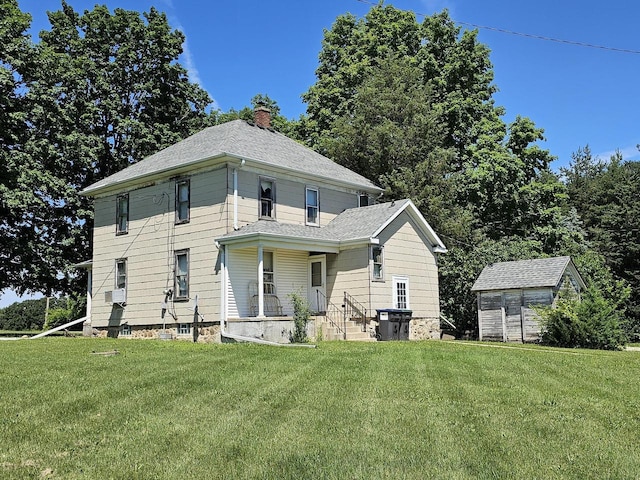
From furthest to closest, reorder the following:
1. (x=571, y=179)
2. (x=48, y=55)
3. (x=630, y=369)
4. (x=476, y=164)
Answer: (x=571, y=179)
(x=476, y=164)
(x=48, y=55)
(x=630, y=369)

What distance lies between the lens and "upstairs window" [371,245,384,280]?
21.5 meters

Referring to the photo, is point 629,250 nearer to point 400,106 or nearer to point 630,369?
point 400,106

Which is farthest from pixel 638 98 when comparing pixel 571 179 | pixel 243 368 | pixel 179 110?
pixel 571 179

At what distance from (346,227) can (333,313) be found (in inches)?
122

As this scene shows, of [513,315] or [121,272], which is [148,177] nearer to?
[121,272]

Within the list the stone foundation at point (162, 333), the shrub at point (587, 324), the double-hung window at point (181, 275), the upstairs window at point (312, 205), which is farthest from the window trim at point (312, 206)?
the shrub at point (587, 324)

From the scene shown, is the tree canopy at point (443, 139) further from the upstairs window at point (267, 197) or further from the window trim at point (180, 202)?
the window trim at point (180, 202)

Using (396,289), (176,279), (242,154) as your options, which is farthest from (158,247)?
(396,289)

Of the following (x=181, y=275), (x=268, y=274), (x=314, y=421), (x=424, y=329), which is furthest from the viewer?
(x=424, y=329)

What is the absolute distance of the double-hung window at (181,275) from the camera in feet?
69.7

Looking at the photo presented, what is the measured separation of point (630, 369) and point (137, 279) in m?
16.5

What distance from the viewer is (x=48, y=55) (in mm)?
27891

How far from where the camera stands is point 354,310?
21.2m

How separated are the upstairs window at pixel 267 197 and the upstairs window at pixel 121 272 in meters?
6.00
